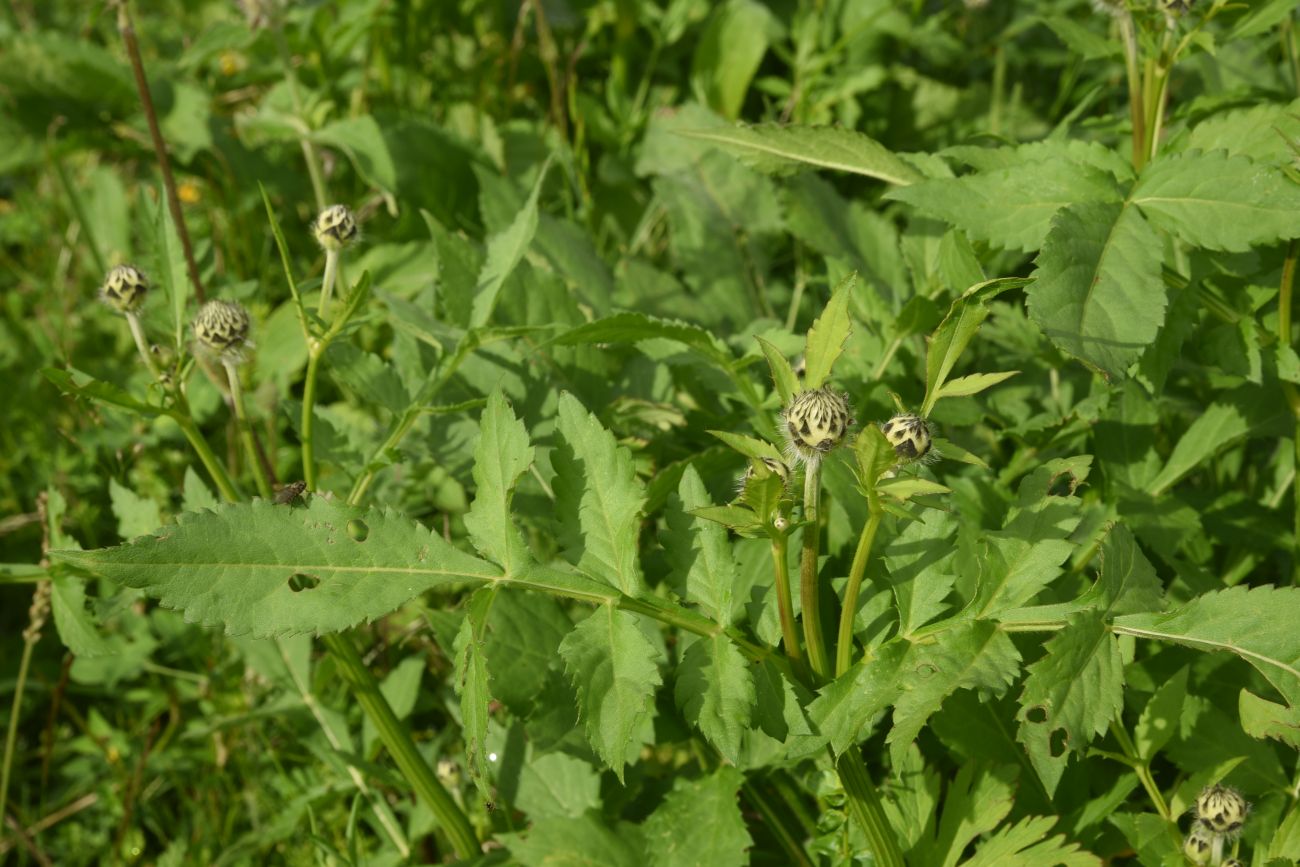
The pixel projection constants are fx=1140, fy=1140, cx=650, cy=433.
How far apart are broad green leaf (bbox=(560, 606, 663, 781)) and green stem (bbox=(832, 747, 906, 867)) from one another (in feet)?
1.09

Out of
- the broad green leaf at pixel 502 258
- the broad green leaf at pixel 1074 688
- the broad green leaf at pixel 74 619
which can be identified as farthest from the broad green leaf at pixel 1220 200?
the broad green leaf at pixel 74 619

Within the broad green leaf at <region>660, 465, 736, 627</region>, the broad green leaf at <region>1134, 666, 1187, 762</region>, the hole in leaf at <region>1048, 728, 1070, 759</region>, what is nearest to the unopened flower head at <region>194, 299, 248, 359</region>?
the broad green leaf at <region>660, 465, 736, 627</region>

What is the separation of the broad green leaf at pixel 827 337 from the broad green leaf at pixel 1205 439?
104 cm

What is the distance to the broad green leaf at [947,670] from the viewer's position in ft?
4.89

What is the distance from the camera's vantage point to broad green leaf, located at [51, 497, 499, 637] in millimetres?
1549

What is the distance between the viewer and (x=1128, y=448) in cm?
227

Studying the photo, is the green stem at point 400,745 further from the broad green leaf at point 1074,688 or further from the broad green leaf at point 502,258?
the broad green leaf at point 1074,688

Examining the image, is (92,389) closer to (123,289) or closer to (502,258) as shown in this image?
(123,289)

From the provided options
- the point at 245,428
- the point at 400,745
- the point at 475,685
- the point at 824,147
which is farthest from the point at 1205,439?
the point at 245,428

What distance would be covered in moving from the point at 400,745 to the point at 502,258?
3.13 feet

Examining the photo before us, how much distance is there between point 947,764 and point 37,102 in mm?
3915

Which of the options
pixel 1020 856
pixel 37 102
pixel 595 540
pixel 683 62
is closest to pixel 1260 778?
pixel 1020 856

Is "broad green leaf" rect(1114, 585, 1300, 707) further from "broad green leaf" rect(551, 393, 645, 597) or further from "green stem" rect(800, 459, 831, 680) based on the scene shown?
"broad green leaf" rect(551, 393, 645, 597)

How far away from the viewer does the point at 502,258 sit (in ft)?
7.42
